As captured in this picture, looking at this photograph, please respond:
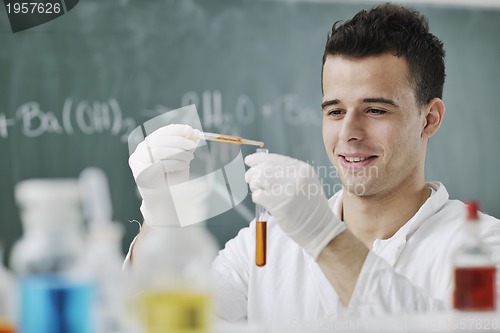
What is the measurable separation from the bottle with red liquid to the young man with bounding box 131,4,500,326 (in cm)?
79

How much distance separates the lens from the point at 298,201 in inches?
57.1

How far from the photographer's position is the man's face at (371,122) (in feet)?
6.50

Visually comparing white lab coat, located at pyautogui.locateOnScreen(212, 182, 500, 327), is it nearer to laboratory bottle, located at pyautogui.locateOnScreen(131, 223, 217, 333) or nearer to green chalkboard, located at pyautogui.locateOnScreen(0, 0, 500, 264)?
green chalkboard, located at pyautogui.locateOnScreen(0, 0, 500, 264)

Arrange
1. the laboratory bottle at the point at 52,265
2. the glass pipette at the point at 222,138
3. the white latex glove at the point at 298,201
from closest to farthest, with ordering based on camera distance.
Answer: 1. the laboratory bottle at the point at 52,265
2. the white latex glove at the point at 298,201
3. the glass pipette at the point at 222,138

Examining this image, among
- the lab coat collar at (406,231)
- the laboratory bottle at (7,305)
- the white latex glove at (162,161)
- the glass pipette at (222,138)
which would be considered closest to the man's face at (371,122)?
the lab coat collar at (406,231)

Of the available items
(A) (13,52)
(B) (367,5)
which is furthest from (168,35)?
(B) (367,5)

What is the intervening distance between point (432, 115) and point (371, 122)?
276 mm

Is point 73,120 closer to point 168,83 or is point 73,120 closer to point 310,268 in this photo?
point 168,83

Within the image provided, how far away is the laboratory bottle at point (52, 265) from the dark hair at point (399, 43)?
142 cm

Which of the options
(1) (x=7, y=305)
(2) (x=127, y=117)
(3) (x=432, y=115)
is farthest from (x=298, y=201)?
(2) (x=127, y=117)

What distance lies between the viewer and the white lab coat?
1872 mm

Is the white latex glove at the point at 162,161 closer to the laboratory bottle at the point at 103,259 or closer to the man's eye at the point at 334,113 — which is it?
the man's eye at the point at 334,113

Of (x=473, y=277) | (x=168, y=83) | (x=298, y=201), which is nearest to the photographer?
(x=473, y=277)

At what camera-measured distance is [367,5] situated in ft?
11.2
